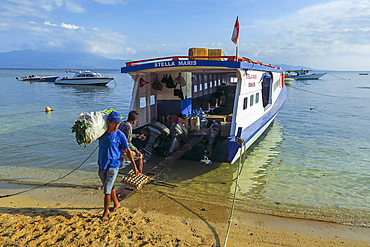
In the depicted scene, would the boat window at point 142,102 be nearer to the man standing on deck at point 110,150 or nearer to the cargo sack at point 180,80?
the cargo sack at point 180,80

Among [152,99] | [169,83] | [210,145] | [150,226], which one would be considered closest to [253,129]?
[210,145]

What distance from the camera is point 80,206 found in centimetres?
625

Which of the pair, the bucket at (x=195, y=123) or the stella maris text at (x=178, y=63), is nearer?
the stella maris text at (x=178, y=63)

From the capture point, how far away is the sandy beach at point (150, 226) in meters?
4.71

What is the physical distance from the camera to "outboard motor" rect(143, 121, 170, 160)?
30.1 feet

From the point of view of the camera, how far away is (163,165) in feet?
26.5

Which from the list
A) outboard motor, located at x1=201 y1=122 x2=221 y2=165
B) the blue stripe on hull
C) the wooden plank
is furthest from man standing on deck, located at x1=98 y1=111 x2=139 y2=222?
outboard motor, located at x1=201 y1=122 x2=221 y2=165

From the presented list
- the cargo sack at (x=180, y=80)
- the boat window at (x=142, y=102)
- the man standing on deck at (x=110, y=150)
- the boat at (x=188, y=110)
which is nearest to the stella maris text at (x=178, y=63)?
the boat at (x=188, y=110)

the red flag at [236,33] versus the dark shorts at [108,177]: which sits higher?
the red flag at [236,33]

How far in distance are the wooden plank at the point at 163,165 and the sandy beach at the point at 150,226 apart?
215mm

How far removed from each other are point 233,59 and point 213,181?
3794 mm

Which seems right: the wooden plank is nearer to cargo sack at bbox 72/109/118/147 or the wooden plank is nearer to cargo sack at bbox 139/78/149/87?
cargo sack at bbox 72/109/118/147

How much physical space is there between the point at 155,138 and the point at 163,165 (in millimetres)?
1438

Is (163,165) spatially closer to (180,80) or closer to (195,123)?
(195,123)
